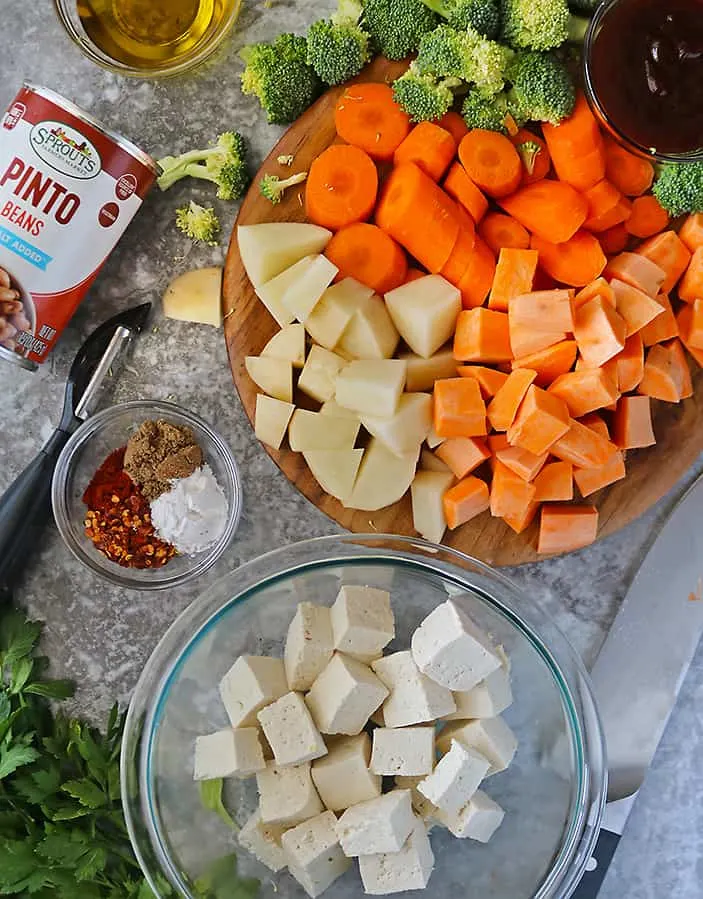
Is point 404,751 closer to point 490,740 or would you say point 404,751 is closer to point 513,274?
point 490,740

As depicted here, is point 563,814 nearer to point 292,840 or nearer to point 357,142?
point 292,840

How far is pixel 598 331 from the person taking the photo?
1.70 meters

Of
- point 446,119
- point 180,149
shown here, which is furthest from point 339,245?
point 180,149

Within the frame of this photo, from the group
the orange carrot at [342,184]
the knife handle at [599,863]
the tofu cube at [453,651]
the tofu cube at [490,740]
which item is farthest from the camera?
the knife handle at [599,863]

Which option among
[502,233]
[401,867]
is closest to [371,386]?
[502,233]

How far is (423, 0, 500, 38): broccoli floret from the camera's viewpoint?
1697 millimetres

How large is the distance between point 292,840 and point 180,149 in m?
1.47

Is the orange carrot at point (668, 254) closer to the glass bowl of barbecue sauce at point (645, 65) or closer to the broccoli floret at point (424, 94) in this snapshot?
the glass bowl of barbecue sauce at point (645, 65)

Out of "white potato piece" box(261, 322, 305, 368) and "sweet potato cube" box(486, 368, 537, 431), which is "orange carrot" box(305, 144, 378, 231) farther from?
"sweet potato cube" box(486, 368, 537, 431)

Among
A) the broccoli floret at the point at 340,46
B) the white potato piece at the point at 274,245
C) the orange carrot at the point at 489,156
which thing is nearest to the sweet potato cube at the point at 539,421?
the orange carrot at the point at 489,156

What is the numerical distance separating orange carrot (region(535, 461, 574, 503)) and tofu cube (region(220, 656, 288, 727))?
0.65m

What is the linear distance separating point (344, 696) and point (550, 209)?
1.04m

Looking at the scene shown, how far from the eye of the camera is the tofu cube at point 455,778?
159 centimetres

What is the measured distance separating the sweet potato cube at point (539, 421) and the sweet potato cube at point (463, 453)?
0.09 meters
